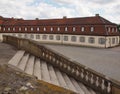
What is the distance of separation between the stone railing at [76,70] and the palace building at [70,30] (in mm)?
28598

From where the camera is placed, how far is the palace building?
3902cm

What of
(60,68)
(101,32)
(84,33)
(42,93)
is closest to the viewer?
(42,93)

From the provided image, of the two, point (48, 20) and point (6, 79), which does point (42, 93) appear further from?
point (48, 20)

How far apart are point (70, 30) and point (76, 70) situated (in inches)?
1415

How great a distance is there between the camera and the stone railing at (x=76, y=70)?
22.5 feet

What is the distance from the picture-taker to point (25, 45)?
11500 mm

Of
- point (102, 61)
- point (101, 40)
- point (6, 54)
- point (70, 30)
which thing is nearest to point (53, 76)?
point (6, 54)

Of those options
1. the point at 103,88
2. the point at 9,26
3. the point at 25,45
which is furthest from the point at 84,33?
the point at 103,88

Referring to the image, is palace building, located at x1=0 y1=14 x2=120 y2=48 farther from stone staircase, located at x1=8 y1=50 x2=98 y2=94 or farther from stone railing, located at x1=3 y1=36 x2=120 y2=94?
stone staircase, located at x1=8 y1=50 x2=98 y2=94

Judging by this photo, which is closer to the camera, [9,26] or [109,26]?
[109,26]

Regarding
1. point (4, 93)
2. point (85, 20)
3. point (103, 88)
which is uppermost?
point (85, 20)

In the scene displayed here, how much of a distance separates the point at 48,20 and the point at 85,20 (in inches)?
433

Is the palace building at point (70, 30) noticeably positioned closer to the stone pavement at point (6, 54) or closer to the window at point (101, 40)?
the window at point (101, 40)

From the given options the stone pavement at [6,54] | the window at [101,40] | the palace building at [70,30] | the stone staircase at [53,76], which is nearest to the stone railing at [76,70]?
the stone staircase at [53,76]
